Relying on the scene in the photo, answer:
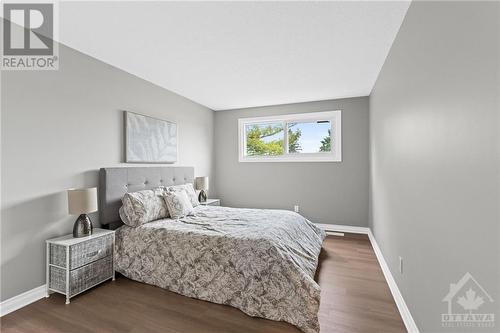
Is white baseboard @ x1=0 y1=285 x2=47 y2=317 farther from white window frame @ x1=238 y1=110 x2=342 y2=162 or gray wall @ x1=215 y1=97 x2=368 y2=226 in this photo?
white window frame @ x1=238 y1=110 x2=342 y2=162

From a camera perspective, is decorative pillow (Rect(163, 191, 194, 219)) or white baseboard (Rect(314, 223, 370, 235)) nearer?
decorative pillow (Rect(163, 191, 194, 219))

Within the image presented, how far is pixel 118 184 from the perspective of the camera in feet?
9.16

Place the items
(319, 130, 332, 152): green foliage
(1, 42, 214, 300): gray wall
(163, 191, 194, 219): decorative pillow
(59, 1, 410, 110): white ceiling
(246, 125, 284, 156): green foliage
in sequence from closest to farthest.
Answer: (59, 1, 410, 110): white ceiling
(1, 42, 214, 300): gray wall
(163, 191, 194, 219): decorative pillow
(319, 130, 332, 152): green foliage
(246, 125, 284, 156): green foliage

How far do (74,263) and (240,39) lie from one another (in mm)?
2622

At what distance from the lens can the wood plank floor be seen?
1.80m

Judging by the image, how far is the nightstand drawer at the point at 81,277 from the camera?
215 cm

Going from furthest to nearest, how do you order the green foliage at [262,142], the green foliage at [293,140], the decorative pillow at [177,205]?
the green foliage at [262,142]
the green foliage at [293,140]
the decorative pillow at [177,205]

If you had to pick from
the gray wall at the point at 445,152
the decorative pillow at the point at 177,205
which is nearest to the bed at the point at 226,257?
the decorative pillow at the point at 177,205

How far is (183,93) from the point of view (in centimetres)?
399

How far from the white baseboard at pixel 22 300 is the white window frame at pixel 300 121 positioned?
3.56m

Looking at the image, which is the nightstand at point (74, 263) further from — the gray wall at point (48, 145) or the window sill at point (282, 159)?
the window sill at point (282, 159)
